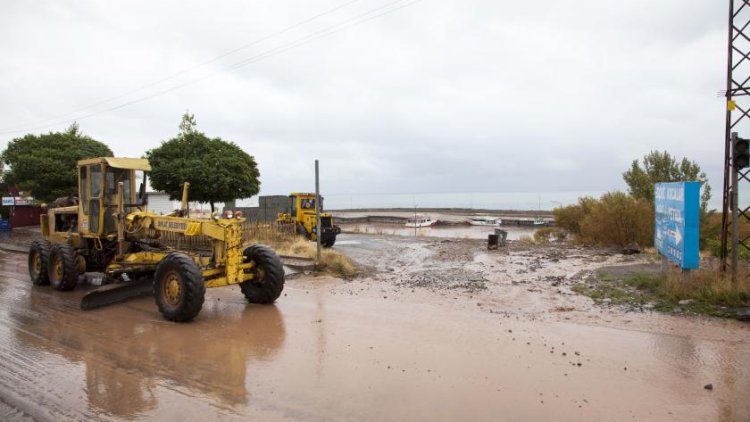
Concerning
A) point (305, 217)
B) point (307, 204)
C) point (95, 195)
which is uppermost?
point (95, 195)

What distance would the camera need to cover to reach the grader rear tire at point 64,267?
37.0ft

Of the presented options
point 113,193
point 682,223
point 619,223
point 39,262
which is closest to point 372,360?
point 682,223

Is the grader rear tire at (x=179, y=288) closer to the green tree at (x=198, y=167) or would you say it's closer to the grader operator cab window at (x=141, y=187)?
the grader operator cab window at (x=141, y=187)

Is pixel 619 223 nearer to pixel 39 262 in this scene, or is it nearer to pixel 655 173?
pixel 655 173

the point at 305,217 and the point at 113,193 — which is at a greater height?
the point at 113,193

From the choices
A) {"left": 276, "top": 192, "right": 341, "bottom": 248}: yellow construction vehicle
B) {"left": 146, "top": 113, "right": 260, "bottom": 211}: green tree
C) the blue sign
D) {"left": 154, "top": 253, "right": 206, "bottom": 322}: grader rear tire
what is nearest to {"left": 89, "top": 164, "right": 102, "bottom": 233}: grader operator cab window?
{"left": 154, "top": 253, "right": 206, "bottom": 322}: grader rear tire

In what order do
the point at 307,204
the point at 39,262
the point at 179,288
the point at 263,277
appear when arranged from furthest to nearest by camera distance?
1. the point at 307,204
2. the point at 39,262
3. the point at 263,277
4. the point at 179,288

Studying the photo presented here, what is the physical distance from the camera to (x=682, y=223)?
9.85 m

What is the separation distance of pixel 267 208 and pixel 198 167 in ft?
18.3

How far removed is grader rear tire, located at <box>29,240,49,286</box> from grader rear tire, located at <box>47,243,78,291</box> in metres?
0.54

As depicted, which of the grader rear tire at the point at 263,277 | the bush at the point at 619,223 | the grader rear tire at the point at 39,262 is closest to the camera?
the grader rear tire at the point at 263,277

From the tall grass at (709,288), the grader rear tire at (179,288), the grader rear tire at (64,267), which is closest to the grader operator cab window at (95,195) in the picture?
the grader rear tire at (64,267)

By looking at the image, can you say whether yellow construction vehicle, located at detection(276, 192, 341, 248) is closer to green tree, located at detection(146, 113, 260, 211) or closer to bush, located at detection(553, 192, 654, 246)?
green tree, located at detection(146, 113, 260, 211)

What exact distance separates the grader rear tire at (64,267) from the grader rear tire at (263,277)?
4301 mm
